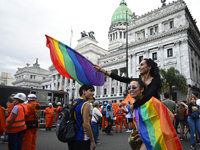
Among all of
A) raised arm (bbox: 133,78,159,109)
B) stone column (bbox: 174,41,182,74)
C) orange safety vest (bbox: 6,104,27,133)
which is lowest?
orange safety vest (bbox: 6,104,27,133)

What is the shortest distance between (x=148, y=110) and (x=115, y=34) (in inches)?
2556

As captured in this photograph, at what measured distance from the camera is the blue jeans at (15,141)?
160 inches

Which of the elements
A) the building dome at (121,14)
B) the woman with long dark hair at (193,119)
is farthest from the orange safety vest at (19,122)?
the building dome at (121,14)

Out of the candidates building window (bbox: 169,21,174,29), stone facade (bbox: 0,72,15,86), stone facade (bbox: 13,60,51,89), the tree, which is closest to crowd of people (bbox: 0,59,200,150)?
the tree

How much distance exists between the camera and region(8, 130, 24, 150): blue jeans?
4055 millimetres

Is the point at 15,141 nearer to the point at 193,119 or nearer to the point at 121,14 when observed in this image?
the point at 193,119

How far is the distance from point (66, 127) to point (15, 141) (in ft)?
7.58

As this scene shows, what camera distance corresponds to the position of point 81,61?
14.8ft

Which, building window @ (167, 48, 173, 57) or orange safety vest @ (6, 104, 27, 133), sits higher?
building window @ (167, 48, 173, 57)

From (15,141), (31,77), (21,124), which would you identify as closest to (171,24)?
(21,124)

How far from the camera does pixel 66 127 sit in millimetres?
2660

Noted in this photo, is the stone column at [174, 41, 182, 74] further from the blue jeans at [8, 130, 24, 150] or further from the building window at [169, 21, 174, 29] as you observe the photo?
the blue jeans at [8, 130, 24, 150]

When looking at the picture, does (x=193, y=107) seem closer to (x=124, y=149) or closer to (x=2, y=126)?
(x=124, y=149)

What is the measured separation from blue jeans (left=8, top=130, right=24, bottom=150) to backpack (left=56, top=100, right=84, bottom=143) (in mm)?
2154
